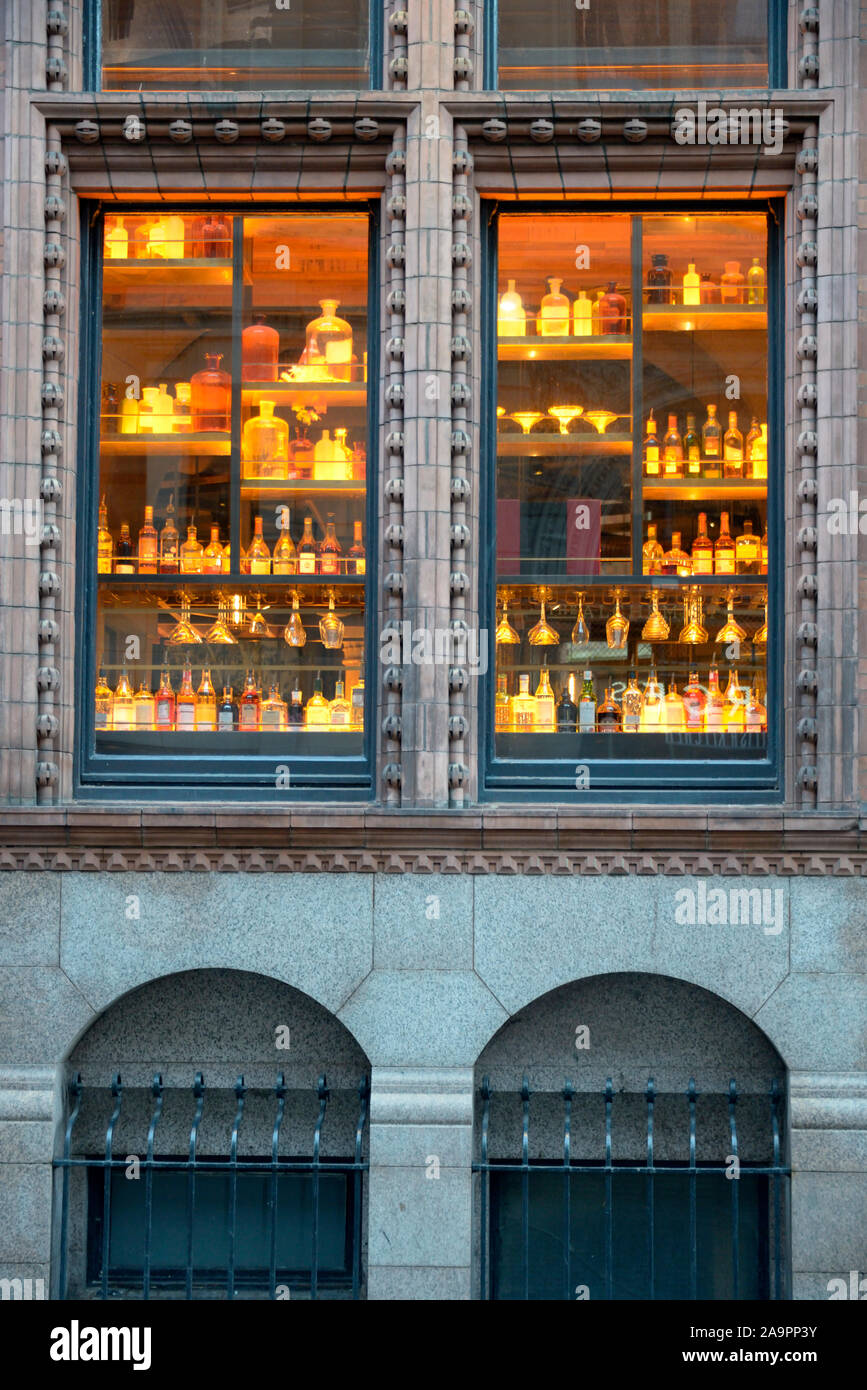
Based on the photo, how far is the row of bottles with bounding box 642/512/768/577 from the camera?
363 inches

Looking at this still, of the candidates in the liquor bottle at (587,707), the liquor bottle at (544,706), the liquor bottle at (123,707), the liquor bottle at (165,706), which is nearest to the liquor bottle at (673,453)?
the liquor bottle at (587,707)

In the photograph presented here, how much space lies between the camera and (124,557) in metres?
9.34

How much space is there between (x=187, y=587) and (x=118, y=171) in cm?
262

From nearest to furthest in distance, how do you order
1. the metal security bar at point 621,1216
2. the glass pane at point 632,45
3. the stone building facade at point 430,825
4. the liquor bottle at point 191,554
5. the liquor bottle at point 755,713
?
the stone building facade at point 430,825 → the metal security bar at point 621,1216 → the liquor bottle at point 755,713 → the glass pane at point 632,45 → the liquor bottle at point 191,554

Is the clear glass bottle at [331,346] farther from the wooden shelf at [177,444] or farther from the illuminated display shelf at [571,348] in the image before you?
the illuminated display shelf at [571,348]

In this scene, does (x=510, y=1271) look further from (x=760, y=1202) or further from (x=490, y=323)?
(x=490, y=323)

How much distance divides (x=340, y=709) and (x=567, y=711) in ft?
4.70

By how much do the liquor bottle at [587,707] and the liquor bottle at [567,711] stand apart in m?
0.03

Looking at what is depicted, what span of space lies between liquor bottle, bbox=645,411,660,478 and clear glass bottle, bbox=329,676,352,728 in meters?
2.36

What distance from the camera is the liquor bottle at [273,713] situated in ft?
30.3

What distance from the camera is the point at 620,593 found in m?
9.29

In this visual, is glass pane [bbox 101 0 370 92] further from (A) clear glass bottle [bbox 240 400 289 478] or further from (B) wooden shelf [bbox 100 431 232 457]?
(B) wooden shelf [bbox 100 431 232 457]

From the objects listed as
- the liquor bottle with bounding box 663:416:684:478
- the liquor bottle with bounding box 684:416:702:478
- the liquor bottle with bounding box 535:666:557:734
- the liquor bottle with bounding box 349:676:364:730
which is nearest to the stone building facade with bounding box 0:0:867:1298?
the liquor bottle with bounding box 349:676:364:730
